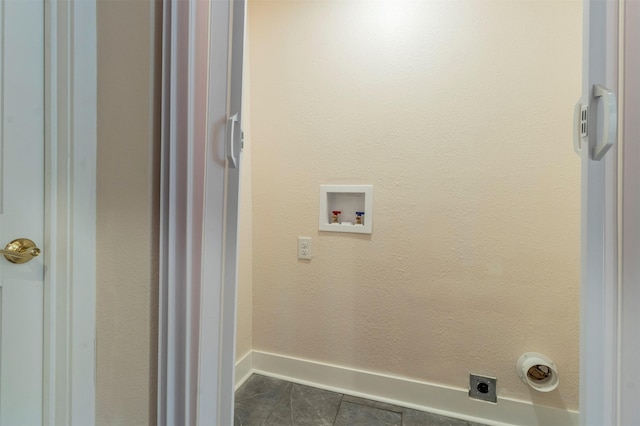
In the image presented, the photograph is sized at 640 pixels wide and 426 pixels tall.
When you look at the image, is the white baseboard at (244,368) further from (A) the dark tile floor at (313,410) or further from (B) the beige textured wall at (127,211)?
(B) the beige textured wall at (127,211)

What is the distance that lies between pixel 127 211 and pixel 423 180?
1.20m

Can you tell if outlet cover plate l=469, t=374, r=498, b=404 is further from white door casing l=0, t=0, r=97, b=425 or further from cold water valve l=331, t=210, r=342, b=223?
white door casing l=0, t=0, r=97, b=425

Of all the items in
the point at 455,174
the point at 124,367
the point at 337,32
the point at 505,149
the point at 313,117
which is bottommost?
the point at 124,367

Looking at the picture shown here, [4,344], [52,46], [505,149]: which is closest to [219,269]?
[4,344]

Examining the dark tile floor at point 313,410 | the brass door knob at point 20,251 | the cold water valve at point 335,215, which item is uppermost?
the cold water valve at point 335,215

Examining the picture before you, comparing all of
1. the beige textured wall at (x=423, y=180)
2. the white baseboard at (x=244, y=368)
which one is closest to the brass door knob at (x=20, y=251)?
the beige textured wall at (x=423, y=180)

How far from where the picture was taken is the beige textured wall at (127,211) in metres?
0.59

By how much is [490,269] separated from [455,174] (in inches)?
18.3

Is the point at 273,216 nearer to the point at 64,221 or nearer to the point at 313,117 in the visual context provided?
the point at 313,117

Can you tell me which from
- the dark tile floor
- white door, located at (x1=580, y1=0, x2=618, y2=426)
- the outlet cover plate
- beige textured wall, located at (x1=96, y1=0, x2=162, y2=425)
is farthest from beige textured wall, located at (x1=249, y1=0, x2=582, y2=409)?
beige textured wall, located at (x1=96, y1=0, x2=162, y2=425)

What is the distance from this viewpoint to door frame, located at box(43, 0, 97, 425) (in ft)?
2.01

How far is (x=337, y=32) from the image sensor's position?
1.45 m

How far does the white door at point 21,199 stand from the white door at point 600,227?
109 cm

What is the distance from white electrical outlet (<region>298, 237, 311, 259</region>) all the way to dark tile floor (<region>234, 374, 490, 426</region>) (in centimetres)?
70
